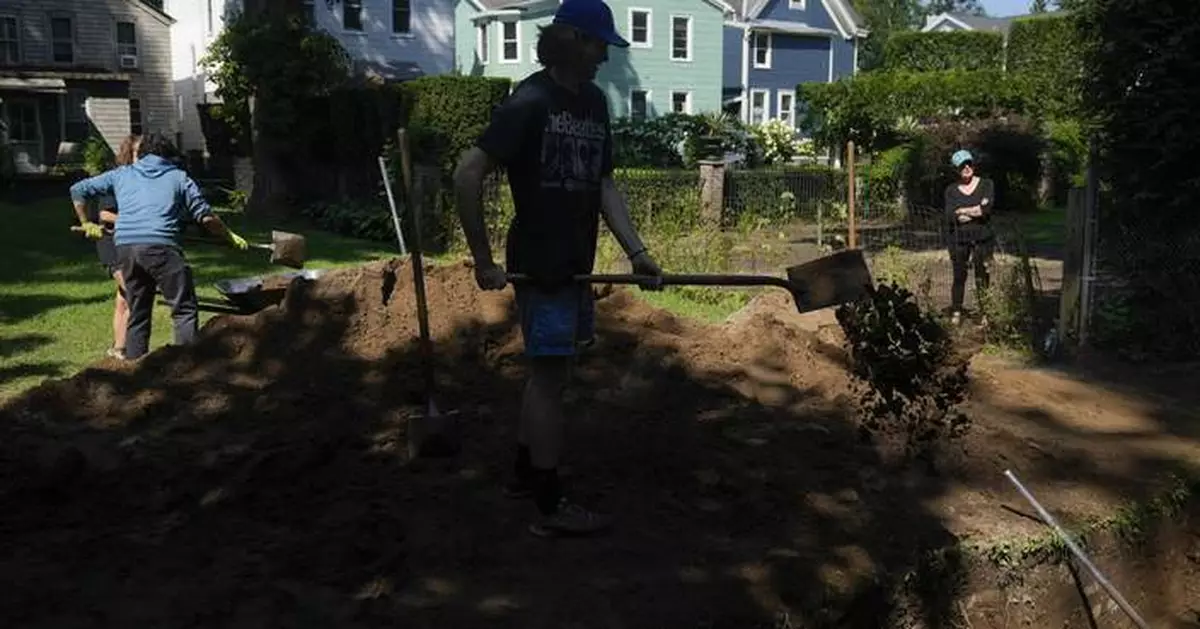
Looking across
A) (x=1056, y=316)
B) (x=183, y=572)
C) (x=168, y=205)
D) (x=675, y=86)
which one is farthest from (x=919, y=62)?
(x=183, y=572)

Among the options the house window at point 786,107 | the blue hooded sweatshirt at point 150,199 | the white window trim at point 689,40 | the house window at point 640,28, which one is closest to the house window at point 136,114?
the house window at point 640,28

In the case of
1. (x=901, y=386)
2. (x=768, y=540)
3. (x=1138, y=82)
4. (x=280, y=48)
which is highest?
(x=280, y=48)

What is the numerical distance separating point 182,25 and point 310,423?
129 feet

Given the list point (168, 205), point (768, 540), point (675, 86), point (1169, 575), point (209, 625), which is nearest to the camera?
point (209, 625)

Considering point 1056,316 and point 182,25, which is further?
point 182,25

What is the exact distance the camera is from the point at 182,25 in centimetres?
4112

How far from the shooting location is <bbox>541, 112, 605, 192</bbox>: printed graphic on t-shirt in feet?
14.0

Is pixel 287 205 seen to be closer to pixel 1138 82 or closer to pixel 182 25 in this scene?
pixel 1138 82

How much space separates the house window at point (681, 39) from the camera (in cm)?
4138

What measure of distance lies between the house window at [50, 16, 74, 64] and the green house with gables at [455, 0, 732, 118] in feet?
41.7

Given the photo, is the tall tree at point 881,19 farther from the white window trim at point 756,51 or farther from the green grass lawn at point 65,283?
the green grass lawn at point 65,283

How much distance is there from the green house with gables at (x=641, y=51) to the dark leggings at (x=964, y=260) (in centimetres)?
2983

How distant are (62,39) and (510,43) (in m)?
14.7

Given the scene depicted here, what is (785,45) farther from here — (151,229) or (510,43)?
(151,229)
